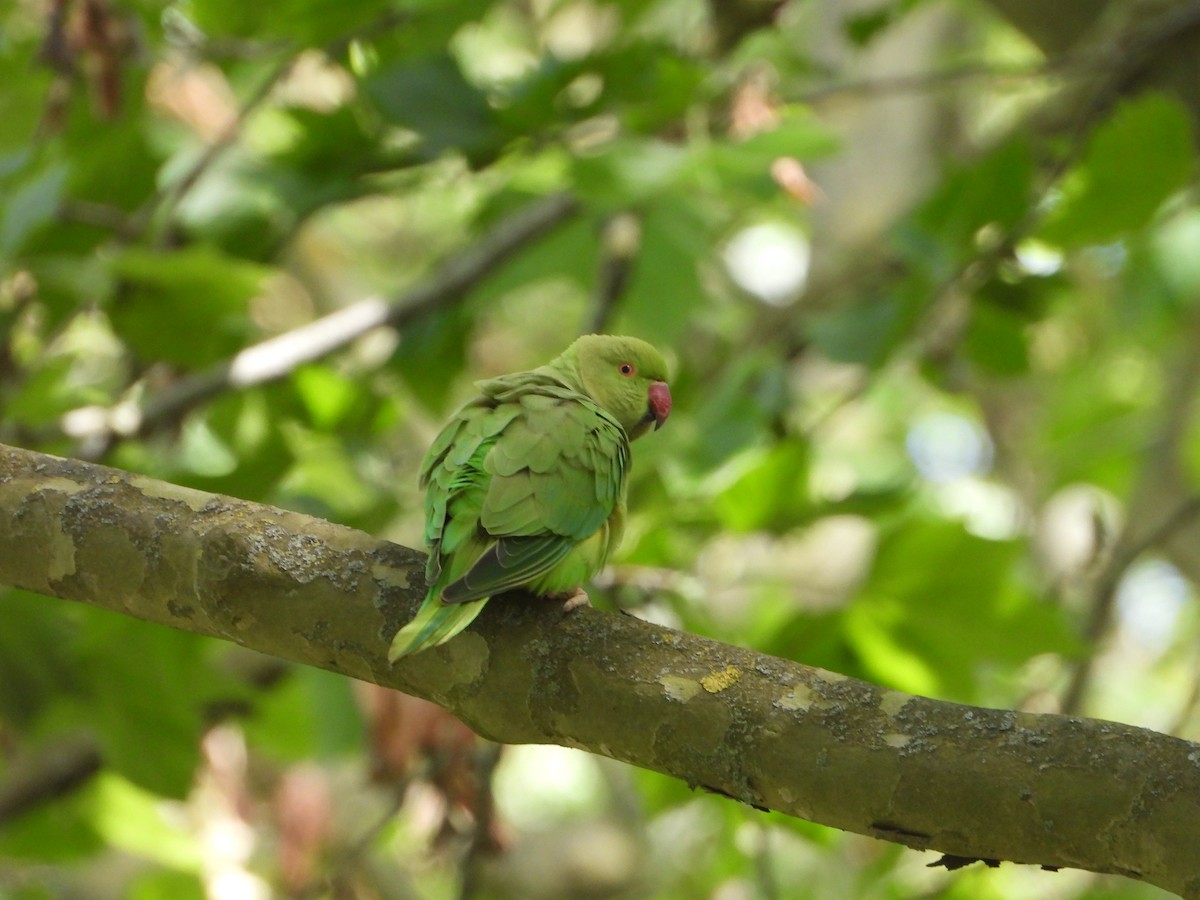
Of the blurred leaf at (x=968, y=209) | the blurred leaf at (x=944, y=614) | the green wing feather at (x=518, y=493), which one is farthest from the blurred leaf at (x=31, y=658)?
the blurred leaf at (x=968, y=209)

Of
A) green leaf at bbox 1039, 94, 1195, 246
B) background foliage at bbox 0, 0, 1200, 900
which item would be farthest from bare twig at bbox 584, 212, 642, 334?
green leaf at bbox 1039, 94, 1195, 246

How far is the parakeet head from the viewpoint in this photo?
318 cm

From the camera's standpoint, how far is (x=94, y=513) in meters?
2.15

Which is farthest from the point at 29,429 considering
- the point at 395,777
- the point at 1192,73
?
the point at 1192,73

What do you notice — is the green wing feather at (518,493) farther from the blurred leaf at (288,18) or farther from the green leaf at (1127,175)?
the green leaf at (1127,175)

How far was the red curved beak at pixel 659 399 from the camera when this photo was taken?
10.6 feet

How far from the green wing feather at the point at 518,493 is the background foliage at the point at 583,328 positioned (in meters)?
0.92

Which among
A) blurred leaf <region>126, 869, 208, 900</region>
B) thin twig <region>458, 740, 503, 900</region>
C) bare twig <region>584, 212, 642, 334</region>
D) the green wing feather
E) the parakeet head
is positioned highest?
bare twig <region>584, 212, 642, 334</region>

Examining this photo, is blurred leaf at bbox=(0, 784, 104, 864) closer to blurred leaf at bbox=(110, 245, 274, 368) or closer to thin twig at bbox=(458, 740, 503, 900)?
thin twig at bbox=(458, 740, 503, 900)

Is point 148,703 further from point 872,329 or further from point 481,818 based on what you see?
point 872,329

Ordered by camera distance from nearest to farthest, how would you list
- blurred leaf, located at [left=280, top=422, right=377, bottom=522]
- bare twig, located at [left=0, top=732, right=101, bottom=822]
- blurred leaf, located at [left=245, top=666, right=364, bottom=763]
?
blurred leaf, located at [left=280, top=422, right=377, bottom=522] → blurred leaf, located at [left=245, top=666, right=364, bottom=763] → bare twig, located at [left=0, top=732, right=101, bottom=822]

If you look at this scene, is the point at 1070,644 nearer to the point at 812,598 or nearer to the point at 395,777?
the point at 812,598

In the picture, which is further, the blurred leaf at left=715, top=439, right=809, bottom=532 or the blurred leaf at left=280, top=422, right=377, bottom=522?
the blurred leaf at left=280, top=422, right=377, bottom=522

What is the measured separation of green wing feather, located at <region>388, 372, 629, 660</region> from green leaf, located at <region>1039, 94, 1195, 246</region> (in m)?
1.74
